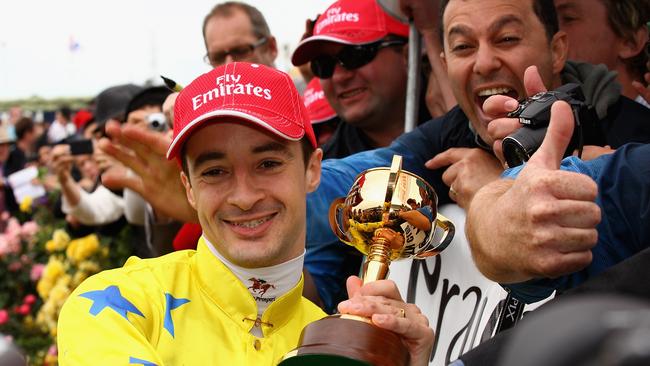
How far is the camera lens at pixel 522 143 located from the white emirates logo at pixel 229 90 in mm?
695

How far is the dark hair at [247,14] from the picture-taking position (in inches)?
191

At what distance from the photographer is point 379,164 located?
301 centimetres

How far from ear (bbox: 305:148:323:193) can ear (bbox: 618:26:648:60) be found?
1.36 metres

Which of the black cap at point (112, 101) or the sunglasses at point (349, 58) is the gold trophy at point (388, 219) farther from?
the black cap at point (112, 101)

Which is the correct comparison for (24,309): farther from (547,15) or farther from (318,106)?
(547,15)

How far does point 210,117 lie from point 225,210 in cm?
24

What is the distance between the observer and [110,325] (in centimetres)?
193

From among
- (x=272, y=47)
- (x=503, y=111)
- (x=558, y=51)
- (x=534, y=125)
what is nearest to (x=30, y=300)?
(x=272, y=47)

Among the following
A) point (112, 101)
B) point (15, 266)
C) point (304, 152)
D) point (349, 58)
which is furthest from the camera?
point (15, 266)

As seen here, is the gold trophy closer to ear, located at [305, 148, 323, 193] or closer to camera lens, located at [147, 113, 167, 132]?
ear, located at [305, 148, 323, 193]

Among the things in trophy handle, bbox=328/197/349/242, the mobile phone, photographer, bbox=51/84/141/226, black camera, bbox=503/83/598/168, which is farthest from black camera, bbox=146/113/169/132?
the mobile phone

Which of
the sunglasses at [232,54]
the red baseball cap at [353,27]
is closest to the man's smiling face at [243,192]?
the red baseball cap at [353,27]

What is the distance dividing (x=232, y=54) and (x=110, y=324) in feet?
9.61

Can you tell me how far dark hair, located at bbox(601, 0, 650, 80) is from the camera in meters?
3.23
